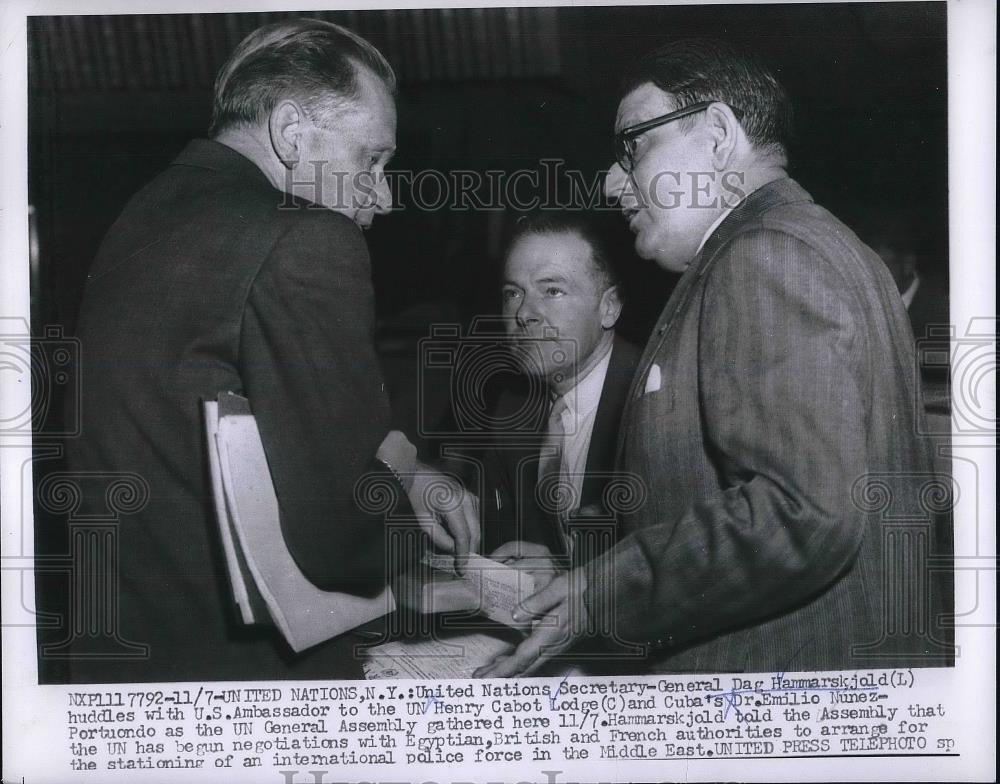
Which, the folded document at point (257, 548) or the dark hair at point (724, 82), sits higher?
the dark hair at point (724, 82)

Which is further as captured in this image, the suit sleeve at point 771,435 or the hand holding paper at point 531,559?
the hand holding paper at point 531,559

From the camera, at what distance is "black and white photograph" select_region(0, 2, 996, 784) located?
9.89 feet

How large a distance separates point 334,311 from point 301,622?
3.25 feet

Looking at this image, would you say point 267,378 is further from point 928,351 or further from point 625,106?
point 928,351

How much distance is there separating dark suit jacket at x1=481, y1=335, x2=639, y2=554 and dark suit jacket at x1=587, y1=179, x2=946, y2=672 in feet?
0.20

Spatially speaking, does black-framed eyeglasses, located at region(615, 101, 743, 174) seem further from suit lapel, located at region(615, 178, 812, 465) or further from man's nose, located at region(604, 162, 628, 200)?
suit lapel, located at region(615, 178, 812, 465)

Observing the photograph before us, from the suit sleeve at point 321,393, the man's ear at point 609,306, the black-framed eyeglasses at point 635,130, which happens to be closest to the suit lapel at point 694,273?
the man's ear at point 609,306

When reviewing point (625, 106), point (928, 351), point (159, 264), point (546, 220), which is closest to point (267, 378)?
point (159, 264)

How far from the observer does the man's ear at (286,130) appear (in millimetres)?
3072

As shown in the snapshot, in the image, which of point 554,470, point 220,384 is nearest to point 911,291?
point 554,470

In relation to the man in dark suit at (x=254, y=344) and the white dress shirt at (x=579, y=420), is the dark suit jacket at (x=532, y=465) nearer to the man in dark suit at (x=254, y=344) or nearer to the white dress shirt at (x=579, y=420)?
the white dress shirt at (x=579, y=420)

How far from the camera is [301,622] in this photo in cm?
306

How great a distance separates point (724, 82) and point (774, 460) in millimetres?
1213

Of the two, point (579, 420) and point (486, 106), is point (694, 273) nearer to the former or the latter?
point (579, 420)
